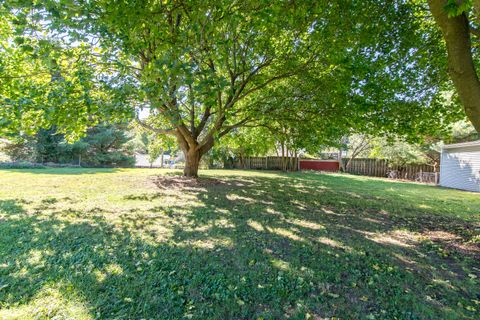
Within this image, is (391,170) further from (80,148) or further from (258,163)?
(80,148)

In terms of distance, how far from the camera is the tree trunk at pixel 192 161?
912cm

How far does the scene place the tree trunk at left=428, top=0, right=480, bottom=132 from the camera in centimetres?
308

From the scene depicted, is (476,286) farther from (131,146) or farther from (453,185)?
(131,146)

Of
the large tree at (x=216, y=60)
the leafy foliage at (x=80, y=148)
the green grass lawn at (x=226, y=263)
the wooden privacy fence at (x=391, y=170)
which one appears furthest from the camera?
the wooden privacy fence at (x=391, y=170)

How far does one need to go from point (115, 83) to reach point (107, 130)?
1734 centimetres

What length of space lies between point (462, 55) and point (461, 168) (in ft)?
45.7

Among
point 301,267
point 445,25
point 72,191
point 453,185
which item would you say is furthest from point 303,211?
point 453,185

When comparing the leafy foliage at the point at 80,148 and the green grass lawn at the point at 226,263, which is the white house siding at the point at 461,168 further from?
the leafy foliage at the point at 80,148

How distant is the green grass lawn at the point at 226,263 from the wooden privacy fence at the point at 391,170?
14.1 metres

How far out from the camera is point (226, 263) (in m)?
2.87

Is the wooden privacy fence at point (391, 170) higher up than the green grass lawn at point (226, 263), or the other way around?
the wooden privacy fence at point (391, 170)

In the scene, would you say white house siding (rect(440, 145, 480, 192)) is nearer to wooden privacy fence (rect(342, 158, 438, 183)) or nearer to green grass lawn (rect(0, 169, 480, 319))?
wooden privacy fence (rect(342, 158, 438, 183))

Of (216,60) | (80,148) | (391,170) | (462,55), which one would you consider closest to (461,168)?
(391,170)

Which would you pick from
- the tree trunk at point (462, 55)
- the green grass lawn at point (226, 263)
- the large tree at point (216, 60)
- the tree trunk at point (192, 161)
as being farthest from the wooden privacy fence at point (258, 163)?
the tree trunk at point (462, 55)
